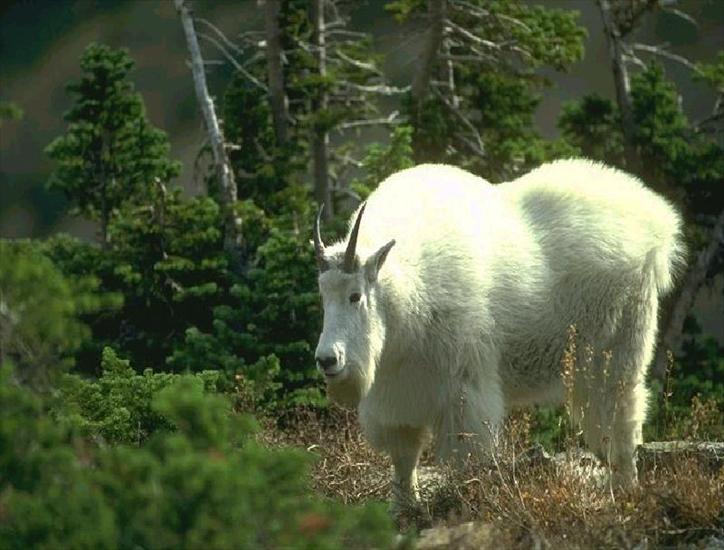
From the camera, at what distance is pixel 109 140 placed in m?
13.2

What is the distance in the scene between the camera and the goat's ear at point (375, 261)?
8.34 metres

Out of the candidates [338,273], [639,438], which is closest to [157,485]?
[338,273]

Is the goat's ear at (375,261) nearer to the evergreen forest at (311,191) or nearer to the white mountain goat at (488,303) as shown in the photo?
the white mountain goat at (488,303)

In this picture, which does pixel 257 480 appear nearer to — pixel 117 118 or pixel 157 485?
pixel 157 485

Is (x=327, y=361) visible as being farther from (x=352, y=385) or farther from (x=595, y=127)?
(x=595, y=127)

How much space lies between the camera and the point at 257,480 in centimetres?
500

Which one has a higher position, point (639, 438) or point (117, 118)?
point (117, 118)

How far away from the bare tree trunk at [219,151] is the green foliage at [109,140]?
1.20ft

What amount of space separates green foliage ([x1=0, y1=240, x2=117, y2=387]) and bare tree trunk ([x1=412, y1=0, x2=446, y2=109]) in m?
8.07

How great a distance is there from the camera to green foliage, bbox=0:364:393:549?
495cm

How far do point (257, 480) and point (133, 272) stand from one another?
777cm

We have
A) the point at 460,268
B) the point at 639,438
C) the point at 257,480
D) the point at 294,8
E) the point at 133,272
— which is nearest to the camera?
the point at 257,480

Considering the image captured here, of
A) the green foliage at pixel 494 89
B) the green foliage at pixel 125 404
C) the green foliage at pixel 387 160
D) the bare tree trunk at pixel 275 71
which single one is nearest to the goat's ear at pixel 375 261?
the green foliage at pixel 125 404

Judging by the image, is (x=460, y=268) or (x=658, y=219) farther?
(x=658, y=219)
